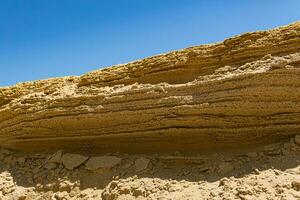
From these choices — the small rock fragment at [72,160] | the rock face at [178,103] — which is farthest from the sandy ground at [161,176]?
the rock face at [178,103]

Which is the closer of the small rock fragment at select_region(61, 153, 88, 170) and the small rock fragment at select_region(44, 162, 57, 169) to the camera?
the small rock fragment at select_region(61, 153, 88, 170)

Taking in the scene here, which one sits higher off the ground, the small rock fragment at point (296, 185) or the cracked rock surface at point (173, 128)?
the cracked rock surface at point (173, 128)

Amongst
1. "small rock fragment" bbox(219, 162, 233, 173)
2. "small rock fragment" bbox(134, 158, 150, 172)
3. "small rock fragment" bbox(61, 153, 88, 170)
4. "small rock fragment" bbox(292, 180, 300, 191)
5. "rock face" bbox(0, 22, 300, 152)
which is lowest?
"small rock fragment" bbox(292, 180, 300, 191)

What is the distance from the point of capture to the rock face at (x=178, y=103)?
586cm

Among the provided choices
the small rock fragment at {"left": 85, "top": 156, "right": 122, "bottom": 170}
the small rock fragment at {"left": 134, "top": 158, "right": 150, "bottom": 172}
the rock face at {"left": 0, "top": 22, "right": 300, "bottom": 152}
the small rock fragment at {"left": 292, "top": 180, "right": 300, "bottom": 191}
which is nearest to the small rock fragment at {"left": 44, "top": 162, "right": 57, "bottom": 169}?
the rock face at {"left": 0, "top": 22, "right": 300, "bottom": 152}

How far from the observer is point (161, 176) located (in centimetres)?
602

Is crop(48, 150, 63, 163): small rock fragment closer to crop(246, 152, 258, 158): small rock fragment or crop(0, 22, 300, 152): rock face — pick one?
crop(0, 22, 300, 152): rock face

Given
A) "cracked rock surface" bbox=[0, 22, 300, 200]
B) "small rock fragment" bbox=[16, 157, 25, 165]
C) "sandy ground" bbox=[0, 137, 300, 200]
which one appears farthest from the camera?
"small rock fragment" bbox=[16, 157, 25, 165]

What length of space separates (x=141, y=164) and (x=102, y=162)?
2.26 ft

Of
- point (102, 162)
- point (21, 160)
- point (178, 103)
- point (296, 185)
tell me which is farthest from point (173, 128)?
point (21, 160)

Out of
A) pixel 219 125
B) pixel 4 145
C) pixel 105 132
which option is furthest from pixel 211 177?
pixel 4 145

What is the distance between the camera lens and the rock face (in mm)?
5863

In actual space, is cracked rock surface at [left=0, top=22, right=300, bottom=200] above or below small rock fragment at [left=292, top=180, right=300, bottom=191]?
above

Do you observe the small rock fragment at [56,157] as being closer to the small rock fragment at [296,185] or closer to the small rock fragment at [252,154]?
the small rock fragment at [252,154]
